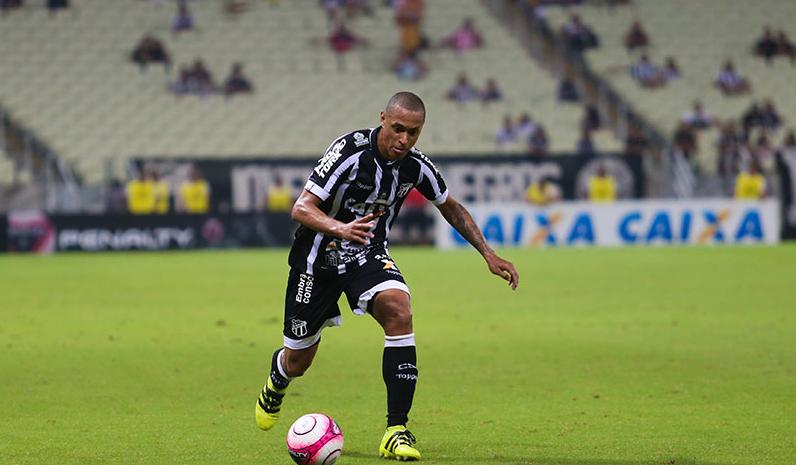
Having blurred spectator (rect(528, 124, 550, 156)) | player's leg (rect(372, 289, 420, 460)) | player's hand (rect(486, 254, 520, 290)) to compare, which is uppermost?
player's hand (rect(486, 254, 520, 290))

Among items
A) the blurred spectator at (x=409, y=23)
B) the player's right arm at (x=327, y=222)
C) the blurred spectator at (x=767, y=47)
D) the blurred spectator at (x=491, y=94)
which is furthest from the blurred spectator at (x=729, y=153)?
the player's right arm at (x=327, y=222)

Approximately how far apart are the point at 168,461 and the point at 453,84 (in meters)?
33.2

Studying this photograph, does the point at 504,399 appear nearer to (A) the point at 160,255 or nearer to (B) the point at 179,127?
(A) the point at 160,255

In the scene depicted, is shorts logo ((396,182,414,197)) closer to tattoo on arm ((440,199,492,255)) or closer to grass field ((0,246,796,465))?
tattoo on arm ((440,199,492,255))

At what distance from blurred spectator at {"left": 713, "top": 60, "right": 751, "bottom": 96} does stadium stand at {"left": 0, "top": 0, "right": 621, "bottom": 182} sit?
4.67 meters

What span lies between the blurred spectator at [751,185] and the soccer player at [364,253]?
25.0 metres

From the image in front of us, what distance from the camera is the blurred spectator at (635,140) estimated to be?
3562 centimetres

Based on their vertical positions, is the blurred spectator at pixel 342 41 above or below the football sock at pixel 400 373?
above

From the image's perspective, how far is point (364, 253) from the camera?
25.5ft

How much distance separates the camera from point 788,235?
32562 mm

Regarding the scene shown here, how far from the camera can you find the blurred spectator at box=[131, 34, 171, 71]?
129 ft

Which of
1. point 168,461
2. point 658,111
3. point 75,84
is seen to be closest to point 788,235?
point 658,111

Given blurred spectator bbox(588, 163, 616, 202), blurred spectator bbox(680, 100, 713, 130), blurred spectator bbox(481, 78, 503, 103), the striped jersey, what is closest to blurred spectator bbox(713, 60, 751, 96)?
blurred spectator bbox(680, 100, 713, 130)

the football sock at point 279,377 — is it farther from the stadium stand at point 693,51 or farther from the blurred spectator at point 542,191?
the stadium stand at point 693,51
